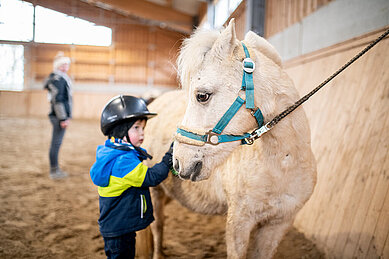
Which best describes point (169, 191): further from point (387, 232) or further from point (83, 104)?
point (83, 104)

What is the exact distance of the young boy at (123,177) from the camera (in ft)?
5.67

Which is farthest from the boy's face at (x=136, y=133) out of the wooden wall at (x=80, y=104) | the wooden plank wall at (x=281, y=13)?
the wooden wall at (x=80, y=104)

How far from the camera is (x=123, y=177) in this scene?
172 centimetres

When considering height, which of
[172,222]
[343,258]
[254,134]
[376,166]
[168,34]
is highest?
[168,34]

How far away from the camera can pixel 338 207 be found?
8.22ft

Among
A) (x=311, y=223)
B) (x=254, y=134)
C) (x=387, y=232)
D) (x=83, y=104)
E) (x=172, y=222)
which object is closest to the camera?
(x=254, y=134)

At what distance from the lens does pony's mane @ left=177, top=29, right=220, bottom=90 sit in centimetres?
147

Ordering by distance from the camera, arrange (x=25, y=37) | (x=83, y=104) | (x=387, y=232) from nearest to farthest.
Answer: (x=387, y=232), (x=25, y=37), (x=83, y=104)

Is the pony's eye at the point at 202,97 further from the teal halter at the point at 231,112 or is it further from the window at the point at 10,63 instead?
the window at the point at 10,63

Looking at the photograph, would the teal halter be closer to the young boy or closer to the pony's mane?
the pony's mane

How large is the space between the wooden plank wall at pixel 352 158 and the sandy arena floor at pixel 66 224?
14.6 inches

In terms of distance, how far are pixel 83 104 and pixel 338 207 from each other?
14.8 meters

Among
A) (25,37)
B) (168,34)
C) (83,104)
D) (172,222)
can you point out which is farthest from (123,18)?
(172,222)

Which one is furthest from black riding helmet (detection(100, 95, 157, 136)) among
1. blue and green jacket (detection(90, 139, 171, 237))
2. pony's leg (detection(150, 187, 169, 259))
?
pony's leg (detection(150, 187, 169, 259))
